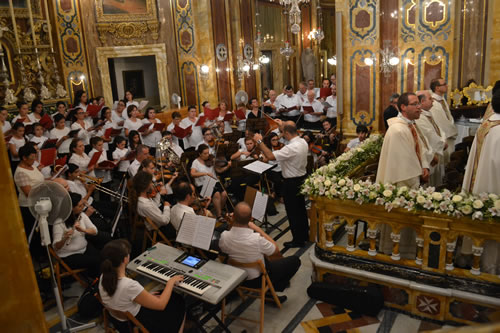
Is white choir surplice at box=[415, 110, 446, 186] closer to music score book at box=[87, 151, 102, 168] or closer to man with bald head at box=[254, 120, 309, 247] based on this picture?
man with bald head at box=[254, 120, 309, 247]

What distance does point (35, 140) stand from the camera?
768 cm

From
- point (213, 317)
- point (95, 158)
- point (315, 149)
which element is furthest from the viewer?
point (315, 149)

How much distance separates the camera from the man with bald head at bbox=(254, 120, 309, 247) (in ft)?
18.8

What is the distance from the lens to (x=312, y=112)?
34.5 ft

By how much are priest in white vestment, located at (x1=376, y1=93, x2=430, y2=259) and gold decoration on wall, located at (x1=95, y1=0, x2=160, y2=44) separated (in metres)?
10.8

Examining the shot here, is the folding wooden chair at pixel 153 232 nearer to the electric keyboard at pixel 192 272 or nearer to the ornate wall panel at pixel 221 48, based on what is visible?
the electric keyboard at pixel 192 272

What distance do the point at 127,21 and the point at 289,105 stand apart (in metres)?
6.10

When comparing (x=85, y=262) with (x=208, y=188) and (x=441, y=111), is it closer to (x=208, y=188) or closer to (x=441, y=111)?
(x=208, y=188)

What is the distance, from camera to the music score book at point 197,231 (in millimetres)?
3982

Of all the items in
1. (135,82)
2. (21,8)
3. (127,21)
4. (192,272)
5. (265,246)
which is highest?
(21,8)

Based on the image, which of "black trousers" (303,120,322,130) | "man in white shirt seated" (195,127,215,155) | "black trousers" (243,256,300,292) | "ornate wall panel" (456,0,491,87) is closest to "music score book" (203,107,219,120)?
"man in white shirt seated" (195,127,215,155)

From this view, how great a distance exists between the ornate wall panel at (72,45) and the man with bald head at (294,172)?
9253 mm

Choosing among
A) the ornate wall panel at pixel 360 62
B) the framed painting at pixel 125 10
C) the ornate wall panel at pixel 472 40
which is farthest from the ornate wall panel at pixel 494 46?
the framed painting at pixel 125 10

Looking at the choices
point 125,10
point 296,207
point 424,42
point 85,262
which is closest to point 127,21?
point 125,10
